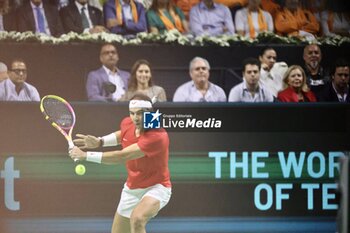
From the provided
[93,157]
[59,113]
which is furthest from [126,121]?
[59,113]

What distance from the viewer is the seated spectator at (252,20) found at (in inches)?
325

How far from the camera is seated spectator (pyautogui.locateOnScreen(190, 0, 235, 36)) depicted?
8.21 metres

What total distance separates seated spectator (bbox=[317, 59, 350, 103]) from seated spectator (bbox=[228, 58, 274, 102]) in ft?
1.53

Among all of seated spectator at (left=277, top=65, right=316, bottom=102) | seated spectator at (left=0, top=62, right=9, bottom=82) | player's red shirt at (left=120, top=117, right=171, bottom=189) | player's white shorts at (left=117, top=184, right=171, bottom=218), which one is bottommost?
player's white shorts at (left=117, top=184, right=171, bottom=218)

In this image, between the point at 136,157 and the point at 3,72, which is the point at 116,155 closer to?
the point at 136,157

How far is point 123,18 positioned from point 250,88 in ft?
3.79

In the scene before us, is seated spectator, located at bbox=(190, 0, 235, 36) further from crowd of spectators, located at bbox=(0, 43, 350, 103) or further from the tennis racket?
the tennis racket

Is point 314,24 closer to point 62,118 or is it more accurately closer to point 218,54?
point 218,54

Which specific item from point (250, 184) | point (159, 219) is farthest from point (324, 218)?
point (159, 219)

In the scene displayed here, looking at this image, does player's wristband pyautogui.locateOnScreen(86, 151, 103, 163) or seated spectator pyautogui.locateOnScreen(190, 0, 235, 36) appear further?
seated spectator pyautogui.locateOnScreen(190, 0, 235, 36)

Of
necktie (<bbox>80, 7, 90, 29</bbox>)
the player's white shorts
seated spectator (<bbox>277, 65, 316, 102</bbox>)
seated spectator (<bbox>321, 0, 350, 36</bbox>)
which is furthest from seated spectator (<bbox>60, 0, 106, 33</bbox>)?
seated spectator (<bbox>321, 0, 350, 36</bbox>)

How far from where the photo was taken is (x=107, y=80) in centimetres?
811

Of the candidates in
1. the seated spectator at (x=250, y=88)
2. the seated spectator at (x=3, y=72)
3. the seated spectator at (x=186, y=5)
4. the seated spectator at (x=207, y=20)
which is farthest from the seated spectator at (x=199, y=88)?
the seated spectator at (x=3, y=72)

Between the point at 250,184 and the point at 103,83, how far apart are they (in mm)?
1432
